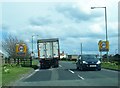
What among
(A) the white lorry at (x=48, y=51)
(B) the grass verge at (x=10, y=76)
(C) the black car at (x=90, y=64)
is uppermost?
(A) the white lorry at (x=48, y=51)

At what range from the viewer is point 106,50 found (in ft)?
178

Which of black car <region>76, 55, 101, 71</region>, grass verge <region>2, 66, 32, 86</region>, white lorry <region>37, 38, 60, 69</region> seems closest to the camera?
grass verge <region>2, 66, 32, 86</region>

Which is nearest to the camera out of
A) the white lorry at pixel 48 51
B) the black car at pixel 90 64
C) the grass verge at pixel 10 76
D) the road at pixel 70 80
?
the road at pixel 70 80

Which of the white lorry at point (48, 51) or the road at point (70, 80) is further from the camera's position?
the white lorry at point (48, 51)

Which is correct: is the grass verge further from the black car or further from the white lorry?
the white lorry

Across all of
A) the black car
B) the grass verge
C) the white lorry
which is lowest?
the grass verge

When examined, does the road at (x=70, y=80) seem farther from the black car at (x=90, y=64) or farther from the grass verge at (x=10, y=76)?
the black car at (x=90, y=64)

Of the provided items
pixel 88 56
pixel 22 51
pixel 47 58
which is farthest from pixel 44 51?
pixel 88 56

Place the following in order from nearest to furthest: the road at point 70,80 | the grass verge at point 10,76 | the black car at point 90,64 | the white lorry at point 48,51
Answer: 1. the road at point 70,80
2. the grass verge at point 10,76
3. the black car at point 90,64
4. the white lorry at point 48,51

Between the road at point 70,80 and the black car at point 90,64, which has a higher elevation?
the black car at point 90,64

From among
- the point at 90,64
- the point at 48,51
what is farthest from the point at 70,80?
the point at 48,51

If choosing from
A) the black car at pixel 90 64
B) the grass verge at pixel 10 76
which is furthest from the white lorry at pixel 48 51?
the grass verge at pixel 10 76

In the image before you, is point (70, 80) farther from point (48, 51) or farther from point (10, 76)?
point (48, 51)

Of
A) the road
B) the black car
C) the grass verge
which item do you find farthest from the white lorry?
the road
